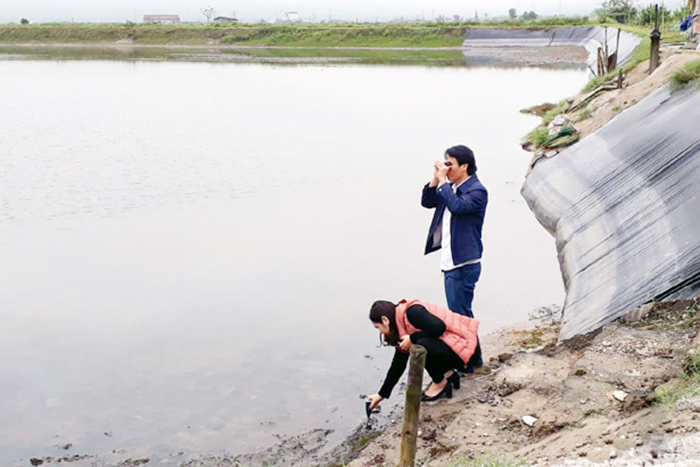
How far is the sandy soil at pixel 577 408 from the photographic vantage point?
4.38 metres

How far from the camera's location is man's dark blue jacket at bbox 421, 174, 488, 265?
614 cm

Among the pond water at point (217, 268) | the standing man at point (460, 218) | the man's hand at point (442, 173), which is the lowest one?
the pond water at point (217, 268)

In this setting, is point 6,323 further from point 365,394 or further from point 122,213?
point 122,213

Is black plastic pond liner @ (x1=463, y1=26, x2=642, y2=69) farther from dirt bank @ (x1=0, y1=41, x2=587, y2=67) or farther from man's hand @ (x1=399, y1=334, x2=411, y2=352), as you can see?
man's hand @ (x1=399, y1=334, x2=411, y2=352)

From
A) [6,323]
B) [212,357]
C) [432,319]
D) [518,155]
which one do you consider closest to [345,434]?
[432,319]

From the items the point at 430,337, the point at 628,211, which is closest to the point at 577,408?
the point at 430,337

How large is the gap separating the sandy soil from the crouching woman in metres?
0.19

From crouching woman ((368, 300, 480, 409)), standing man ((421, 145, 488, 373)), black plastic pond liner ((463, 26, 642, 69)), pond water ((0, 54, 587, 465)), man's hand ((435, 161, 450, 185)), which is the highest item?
black plastic pond liner ((463, 26, 642, 69))

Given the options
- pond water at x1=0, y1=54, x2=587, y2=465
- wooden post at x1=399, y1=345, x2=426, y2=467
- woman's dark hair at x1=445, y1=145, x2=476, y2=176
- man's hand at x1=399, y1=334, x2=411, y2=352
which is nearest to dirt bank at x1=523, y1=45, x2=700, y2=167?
pond water at x1=0, y1=54, x2=587, y2=465

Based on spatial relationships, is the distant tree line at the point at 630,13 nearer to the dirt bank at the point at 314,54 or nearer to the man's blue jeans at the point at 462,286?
the dirt bank at the point at 314,54

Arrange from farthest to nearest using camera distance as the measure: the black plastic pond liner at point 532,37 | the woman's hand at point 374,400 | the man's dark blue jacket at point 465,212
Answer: the black plastic pond liner at point 532,37 < the woman's hand at point 374,400 < the man's dark blue jacket at point 465,212

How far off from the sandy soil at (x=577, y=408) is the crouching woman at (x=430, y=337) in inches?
7.5

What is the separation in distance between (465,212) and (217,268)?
496 cm

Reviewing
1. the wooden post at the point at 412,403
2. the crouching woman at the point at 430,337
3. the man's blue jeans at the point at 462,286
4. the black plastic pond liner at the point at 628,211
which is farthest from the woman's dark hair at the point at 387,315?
the black plastic pond liner at the point at 628,211
